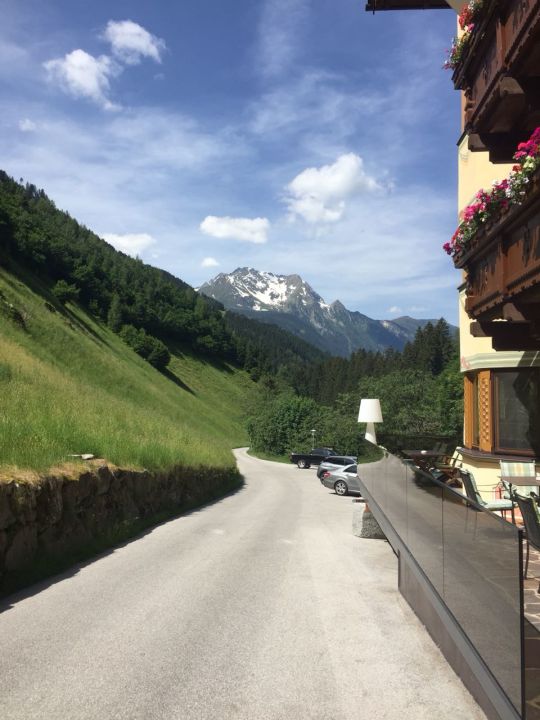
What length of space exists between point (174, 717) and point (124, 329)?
92.8 meters

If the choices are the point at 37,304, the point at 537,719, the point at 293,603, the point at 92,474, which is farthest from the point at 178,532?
the point at 37,304

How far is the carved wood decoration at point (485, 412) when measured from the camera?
14.4 m

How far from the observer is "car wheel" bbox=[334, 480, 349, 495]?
29.8m

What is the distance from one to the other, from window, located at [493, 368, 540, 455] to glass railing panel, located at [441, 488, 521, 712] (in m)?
9.38

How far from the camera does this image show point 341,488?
1177 inches

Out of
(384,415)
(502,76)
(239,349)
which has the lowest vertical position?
(384,415)

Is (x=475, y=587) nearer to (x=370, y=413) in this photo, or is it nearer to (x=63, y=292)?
(x=370, y=413)

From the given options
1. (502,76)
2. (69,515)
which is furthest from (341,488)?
(502,76)

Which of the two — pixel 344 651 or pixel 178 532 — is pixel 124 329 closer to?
pixel 178 532

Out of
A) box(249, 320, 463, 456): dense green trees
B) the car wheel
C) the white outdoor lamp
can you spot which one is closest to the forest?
box(249, 320, 463, 456): dense green trees

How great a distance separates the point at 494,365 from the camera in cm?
1448

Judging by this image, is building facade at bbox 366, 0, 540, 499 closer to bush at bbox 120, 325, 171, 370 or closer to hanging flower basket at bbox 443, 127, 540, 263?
hanging flower basket at bbox 443, 127, 540, 263

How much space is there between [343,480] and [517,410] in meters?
17.2

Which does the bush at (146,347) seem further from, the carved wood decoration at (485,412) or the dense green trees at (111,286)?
the carved wood decoration at (485,412)
